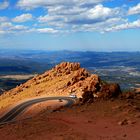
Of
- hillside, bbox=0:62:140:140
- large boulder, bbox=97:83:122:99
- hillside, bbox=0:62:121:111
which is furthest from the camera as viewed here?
hillside, bbox=0:62:121:111

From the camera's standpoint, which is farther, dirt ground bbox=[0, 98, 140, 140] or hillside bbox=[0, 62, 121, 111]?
hillside bbox=[0, 62, 121, 111]

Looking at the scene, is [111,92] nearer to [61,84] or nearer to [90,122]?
[90,122]

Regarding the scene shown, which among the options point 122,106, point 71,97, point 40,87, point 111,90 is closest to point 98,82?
point 71,97

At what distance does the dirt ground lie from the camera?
39.8m

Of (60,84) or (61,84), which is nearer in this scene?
(61,84)

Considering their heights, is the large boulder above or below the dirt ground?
above

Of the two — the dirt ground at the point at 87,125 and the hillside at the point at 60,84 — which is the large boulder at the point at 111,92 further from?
the hillside at the point at 60,84

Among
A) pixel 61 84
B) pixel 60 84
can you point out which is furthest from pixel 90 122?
pixel 60 84

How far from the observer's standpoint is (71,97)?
352 feet

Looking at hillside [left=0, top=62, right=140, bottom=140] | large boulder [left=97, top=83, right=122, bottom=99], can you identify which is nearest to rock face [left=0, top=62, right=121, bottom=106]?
large boulder [left=97, top=83, right=122, bottom=99]

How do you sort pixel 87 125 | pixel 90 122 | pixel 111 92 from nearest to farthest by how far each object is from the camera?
pixel 87 125, pixel 90 122, pixel 111 92

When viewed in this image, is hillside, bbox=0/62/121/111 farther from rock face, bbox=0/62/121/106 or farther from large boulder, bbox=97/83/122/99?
large boulder, bbox=97/83/122/99

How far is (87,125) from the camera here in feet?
146

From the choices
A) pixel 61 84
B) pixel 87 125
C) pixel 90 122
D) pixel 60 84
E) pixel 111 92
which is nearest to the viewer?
pixel 87 125
